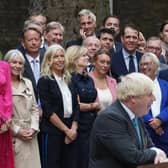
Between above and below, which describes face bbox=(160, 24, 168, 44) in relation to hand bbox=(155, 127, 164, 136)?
above

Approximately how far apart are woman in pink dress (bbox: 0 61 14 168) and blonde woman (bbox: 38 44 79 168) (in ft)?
1.58

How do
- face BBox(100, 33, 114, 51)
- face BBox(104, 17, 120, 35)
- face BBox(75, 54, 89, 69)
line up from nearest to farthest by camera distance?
face BBox(75, 54, 89, 69) < face BBox(100, 33, 114, 51) < face BBox(104, 17, 120, 35)

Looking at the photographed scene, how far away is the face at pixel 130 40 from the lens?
825 centimetres

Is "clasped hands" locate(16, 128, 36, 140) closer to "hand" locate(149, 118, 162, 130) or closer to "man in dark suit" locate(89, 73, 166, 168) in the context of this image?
"hand" locate(149, 118, 162, 130)

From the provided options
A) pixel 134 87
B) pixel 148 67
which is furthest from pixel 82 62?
pixel 134 87

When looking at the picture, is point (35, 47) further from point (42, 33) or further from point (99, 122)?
point (99, 122)

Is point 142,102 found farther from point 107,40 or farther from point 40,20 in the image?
point 40,20

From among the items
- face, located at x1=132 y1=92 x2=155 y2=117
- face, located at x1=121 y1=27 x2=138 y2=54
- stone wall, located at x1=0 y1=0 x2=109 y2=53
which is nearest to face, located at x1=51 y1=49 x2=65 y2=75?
face, located at x1=121 y1=27 x2=138 y2=54

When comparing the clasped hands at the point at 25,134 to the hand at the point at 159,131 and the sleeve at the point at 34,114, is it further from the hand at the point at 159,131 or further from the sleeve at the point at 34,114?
the hand at the point at 159,131

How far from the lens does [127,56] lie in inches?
324

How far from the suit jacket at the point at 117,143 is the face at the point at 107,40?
3.52 metres

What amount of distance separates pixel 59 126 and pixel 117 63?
1.41 metres

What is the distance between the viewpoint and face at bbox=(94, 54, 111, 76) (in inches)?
300

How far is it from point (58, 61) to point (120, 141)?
2.60m
